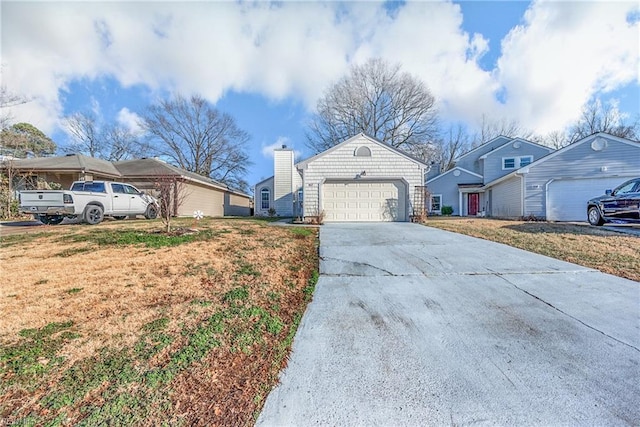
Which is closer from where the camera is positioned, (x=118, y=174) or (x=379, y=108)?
(x=118, y=174)

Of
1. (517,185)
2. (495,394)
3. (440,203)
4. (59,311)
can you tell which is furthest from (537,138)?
(59,311)

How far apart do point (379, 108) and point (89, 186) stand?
24638 millimetres

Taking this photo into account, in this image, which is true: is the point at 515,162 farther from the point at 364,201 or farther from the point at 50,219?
the point at 50,219

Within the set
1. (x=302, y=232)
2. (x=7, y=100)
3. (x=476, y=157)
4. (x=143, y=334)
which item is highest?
(x=7, y=100)

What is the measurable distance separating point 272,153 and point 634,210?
18703 mm

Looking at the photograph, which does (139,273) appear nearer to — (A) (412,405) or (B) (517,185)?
(A) (412,405)

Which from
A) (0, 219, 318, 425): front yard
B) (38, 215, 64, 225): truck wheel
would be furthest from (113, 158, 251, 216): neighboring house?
(0, 219, 318, 425): front yard

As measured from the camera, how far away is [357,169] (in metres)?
12.6

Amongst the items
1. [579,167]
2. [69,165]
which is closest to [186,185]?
[69,165]

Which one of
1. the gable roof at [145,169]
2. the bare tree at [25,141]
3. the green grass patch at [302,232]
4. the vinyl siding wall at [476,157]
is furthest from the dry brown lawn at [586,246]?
the bare tree at [25,141]

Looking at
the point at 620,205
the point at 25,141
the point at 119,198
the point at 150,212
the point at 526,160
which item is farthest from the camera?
the point at 526,160

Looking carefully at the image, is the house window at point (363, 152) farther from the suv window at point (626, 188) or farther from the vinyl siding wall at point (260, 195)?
the vinyl siding wall at point (260, 195)

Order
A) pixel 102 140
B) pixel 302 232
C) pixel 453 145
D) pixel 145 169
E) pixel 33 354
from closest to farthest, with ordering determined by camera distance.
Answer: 1. pixel 33 354
2. pixel 302 232
3. pixel 145 169
4. pixel 102 140
5. pixel 453 145

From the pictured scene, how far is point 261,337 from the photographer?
2.50 metres
